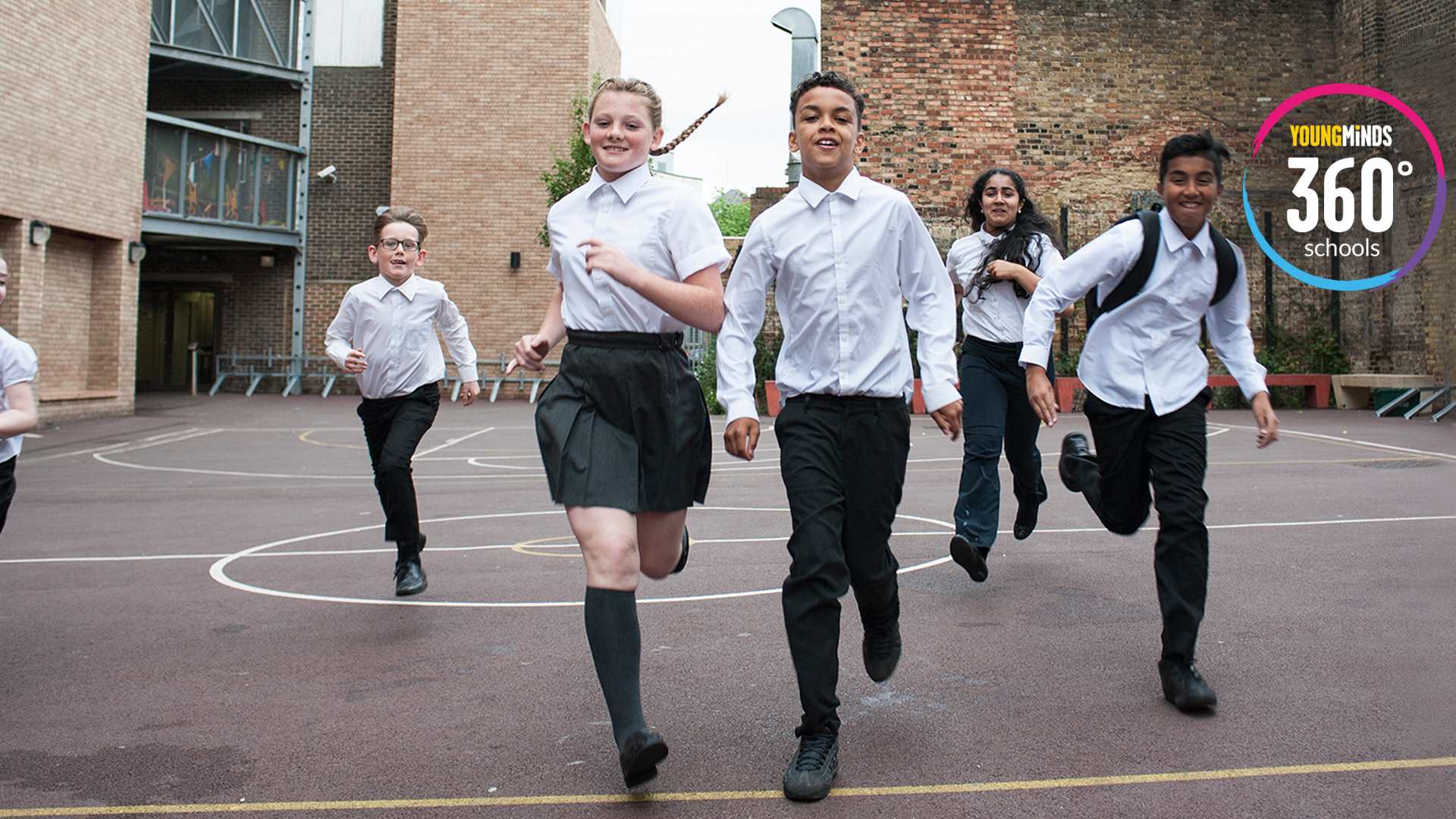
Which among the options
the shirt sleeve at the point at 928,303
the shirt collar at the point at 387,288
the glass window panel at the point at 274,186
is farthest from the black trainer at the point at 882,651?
the glass window panel at the point at 274,186

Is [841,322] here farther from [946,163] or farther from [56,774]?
[946,163]

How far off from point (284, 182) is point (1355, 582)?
29.3 meters

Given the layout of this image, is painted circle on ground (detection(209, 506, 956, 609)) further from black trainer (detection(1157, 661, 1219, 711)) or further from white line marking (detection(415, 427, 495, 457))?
white line marking (detection(415, 427, 495, 457))

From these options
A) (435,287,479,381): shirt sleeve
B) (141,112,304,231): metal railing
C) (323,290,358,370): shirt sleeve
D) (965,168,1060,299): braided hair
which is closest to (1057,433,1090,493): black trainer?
(965,168,1060,299): braided hair

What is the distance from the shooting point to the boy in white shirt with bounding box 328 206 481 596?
6383mm

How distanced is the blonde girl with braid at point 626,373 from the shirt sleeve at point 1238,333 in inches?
84.2

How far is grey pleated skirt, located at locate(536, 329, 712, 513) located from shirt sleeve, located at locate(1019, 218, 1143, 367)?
152 cm

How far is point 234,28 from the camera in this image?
97.0 ft

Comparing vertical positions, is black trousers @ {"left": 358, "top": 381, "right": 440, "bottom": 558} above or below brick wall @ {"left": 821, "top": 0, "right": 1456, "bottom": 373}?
below

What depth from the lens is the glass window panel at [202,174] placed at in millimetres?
26438

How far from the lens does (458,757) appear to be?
3822mm

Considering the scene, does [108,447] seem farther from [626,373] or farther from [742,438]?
[742,438]

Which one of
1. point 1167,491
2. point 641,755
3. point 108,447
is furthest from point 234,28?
point 641,755

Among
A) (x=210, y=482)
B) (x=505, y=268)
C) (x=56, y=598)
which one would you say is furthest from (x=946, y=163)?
(x=56, y=598)
